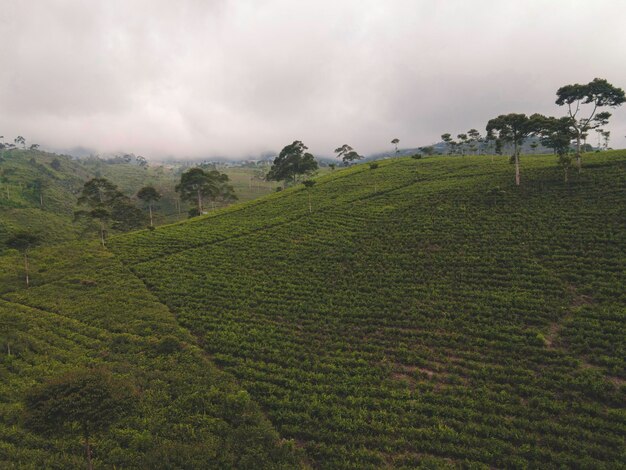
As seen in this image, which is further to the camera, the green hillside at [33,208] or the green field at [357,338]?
the green hillside at [33,208]

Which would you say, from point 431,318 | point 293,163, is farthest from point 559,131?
point 293,163

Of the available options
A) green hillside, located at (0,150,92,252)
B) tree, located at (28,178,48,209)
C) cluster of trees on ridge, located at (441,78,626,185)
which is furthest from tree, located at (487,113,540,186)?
tree, located at (28,178,48,209)

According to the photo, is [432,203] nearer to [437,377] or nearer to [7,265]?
[437,377]

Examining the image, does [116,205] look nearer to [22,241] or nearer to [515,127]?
[22,241]

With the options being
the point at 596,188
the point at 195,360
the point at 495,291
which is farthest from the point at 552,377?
the point at 596,188

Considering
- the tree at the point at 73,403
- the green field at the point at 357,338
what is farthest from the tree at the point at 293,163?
the tree at the point at 73,403

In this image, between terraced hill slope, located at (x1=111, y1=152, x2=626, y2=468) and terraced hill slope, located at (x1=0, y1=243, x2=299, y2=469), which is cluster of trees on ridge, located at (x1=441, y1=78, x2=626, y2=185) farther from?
terraced hill slope, located at (x1=0, y1=243, x2=299, y2=469)

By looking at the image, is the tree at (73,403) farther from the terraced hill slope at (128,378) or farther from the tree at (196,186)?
the tree at (196,186)
